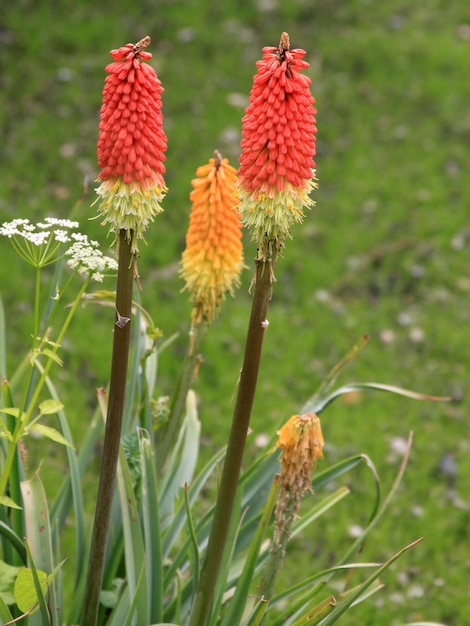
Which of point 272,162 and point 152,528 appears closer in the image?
point 272,162

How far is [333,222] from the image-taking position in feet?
20.7

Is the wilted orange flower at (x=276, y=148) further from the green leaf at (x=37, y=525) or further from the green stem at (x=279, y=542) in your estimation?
the green leaf at (x=37, y=525)

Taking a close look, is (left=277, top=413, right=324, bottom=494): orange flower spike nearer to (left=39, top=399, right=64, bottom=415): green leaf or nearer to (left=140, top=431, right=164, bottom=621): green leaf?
(left=140, top=431, right=164, bottom=621): green leaf

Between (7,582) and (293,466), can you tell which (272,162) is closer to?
(293,466)

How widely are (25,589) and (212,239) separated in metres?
1.16

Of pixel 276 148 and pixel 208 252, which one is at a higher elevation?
pixel 276 148

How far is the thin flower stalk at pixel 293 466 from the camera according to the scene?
7.82 feet

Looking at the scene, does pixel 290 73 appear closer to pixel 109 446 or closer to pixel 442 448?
pixel 109 446

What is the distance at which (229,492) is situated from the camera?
7.00 feet

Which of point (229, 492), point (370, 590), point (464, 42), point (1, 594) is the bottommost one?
point (1, 594)

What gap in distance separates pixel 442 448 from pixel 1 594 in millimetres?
3004

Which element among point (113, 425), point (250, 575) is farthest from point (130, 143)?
point (250, 575)

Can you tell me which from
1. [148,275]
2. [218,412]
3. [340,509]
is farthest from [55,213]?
[340,509]

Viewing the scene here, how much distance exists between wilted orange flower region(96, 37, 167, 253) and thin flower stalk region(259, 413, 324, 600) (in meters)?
0.71
